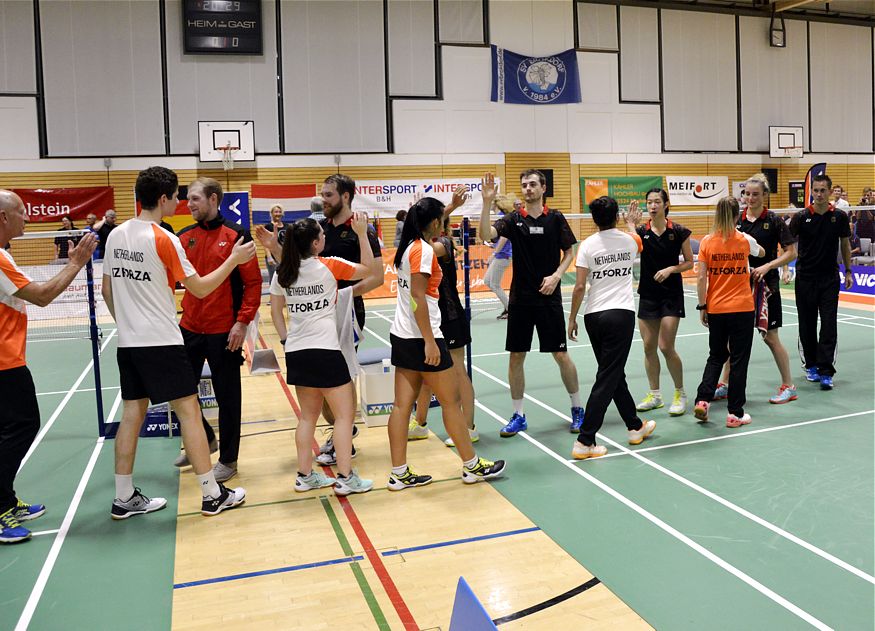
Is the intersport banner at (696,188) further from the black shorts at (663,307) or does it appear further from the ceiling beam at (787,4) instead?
the black shorts at (663,307)

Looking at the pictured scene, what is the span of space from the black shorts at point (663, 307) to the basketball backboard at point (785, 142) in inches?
825

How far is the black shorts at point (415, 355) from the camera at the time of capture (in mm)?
5141

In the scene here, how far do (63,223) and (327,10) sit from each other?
886cm

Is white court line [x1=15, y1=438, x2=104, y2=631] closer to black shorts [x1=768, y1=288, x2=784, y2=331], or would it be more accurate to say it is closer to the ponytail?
the ponytail

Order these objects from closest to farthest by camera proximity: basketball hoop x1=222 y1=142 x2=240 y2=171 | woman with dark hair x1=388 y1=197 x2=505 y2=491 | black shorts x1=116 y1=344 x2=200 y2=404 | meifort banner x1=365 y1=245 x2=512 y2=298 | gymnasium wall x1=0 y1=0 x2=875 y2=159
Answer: black shorts x1=116 y1=344 x2=200 y2=404
woman with dark hair x1=388 y1=197 x2=505 y2=491
meifort banner x1=365 y1=245 x2=512 y2=298
gymnasium wall x1=0 y1=0 x2=875 y2=159
basketball hoop x1=222 y1=142 x2=240 y2=171

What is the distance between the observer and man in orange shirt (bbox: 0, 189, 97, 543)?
4.59 m

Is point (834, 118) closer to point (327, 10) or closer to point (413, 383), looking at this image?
point (327, 10)

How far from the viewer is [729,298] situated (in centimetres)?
660

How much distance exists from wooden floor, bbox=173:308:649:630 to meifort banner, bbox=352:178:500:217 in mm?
15731

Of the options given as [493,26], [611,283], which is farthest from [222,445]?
[493,26]

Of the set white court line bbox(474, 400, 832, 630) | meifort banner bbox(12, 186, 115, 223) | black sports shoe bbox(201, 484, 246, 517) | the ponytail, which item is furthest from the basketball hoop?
black sports shoe bbox(201, 484, 246, 517)

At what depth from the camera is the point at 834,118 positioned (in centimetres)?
2625

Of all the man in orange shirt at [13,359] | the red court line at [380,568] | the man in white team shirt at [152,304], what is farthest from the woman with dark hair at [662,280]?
the man in orange shirt at [13,359]

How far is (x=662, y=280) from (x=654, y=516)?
266cm
